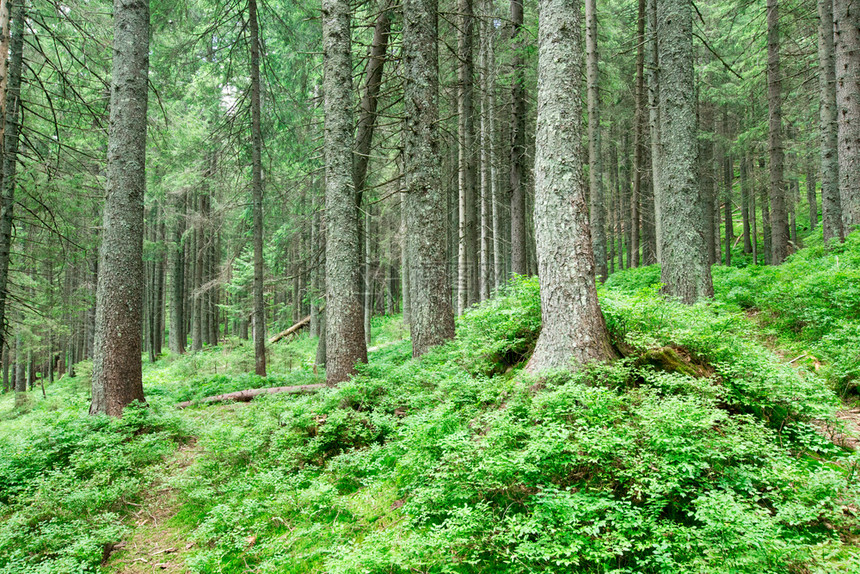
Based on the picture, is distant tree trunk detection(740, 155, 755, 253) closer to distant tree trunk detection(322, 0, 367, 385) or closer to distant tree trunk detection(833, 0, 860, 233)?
distant tree trunk detection(833, 0, 860, 233)

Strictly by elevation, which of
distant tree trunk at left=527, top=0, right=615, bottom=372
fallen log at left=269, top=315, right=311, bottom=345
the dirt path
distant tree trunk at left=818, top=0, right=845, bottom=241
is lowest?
the dirt path

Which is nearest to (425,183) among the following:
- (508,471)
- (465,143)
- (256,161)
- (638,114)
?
(465,143)

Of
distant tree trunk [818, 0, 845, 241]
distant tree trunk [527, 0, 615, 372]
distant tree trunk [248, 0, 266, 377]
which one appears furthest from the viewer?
distant tree trunk [248, 0, 266, 377]

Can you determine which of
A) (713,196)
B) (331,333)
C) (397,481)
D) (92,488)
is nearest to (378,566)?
(397,481)

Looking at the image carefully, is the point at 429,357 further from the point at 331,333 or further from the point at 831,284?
the point at 831,284

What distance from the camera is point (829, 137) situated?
1146 centimetres

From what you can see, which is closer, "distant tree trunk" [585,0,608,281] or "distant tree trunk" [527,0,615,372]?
"distant tree trunk" [527,0,615,372]

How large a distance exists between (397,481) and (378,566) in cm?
126

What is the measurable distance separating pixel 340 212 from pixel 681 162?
5.86 meters

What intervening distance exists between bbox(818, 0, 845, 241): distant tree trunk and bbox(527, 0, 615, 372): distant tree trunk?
10108mm

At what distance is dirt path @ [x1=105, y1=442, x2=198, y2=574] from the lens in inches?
158

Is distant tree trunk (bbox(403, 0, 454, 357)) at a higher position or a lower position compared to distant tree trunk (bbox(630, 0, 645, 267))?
lower

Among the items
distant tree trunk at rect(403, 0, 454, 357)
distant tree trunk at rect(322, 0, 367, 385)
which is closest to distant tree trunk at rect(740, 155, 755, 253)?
distant tree trunk at rect(403, 0, 454, 357)

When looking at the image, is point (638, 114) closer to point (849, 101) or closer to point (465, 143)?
point (849, 101)
